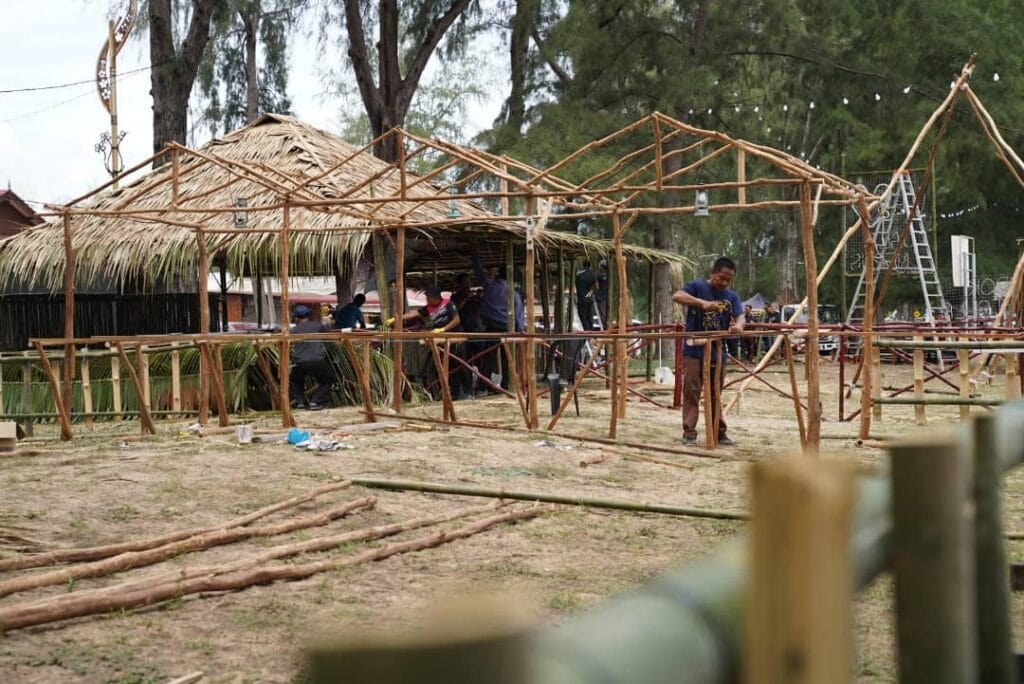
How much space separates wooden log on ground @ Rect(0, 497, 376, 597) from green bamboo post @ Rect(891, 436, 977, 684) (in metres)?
4.73

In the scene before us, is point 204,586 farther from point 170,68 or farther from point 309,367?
point 170,68

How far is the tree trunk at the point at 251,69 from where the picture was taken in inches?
1433

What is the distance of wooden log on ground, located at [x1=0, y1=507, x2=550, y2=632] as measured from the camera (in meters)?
4.95

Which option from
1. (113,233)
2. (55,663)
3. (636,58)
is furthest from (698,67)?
(55,663)

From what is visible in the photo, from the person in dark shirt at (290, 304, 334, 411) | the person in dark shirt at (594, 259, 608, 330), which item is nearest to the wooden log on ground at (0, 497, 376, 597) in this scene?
the person in dark shirt at (290, 304, 334, 411)

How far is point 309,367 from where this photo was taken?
50.1ft

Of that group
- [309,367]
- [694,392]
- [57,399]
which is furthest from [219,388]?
[694,392]

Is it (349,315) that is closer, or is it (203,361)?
(203,361)

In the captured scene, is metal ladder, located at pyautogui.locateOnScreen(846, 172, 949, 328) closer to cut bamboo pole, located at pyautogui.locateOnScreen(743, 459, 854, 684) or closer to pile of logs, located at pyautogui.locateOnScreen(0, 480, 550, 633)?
pile of logs, located at pyautogui.locateOnScreen(0, 480, 550, 633)

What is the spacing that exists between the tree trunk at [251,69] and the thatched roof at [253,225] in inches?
697

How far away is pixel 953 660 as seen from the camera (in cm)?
147

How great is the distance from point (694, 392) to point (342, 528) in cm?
511

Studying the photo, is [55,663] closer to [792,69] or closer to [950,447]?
[950,447]

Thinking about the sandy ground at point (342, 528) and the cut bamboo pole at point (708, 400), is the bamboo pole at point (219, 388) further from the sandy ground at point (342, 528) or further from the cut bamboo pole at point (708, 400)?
the cut bamboo pole at point (708, 400)
